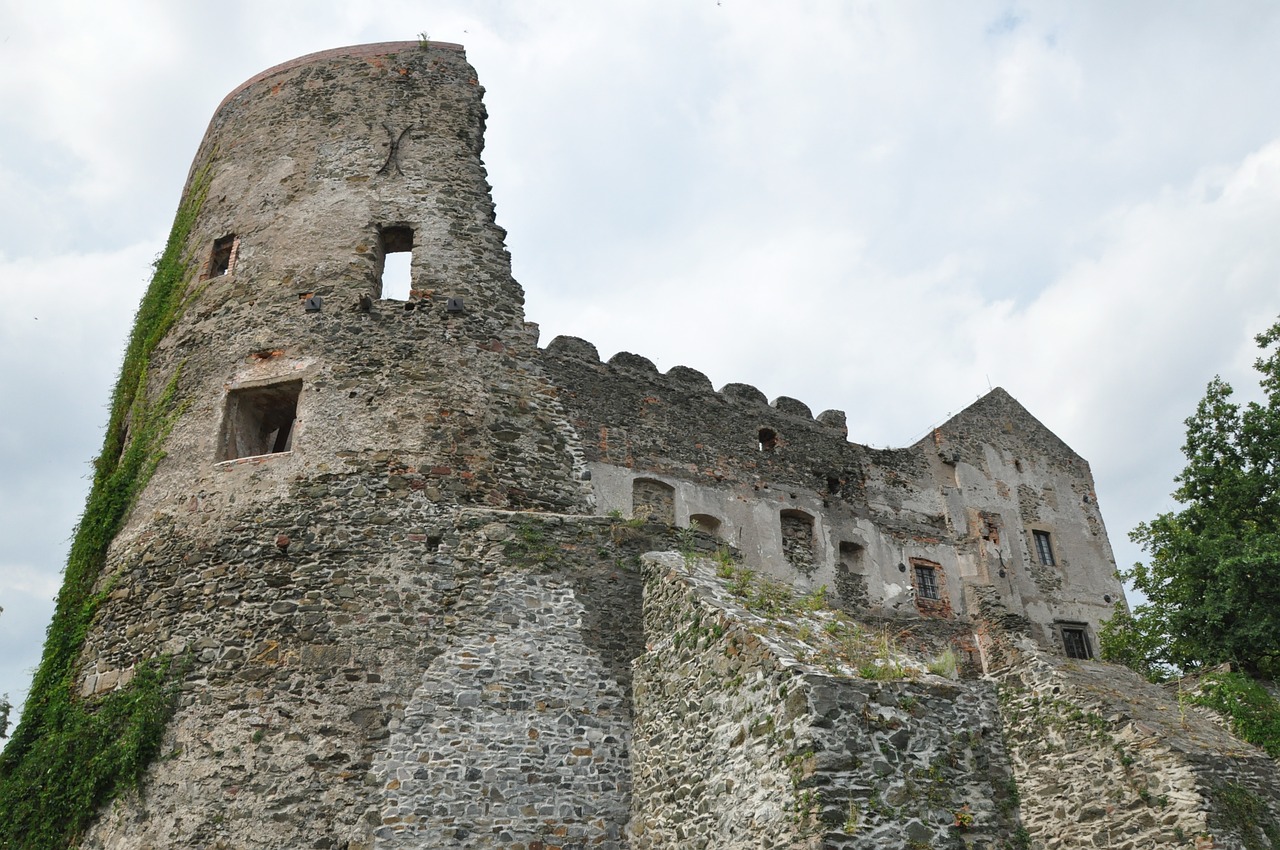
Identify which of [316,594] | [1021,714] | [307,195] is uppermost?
[307,195]

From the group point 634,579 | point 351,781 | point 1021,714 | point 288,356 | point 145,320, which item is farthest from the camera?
point 145,320

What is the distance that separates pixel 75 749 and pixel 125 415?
482 centimetres

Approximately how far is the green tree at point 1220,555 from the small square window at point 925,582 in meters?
3.67

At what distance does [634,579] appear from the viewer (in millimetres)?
10391

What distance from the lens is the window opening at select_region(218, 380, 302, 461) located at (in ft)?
36.8

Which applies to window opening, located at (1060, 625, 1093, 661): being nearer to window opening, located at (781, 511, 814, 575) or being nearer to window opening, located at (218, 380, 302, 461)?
window opening, located at (781, 511, 814, 575)

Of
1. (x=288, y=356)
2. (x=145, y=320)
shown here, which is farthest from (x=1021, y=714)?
(x=145, y=320)

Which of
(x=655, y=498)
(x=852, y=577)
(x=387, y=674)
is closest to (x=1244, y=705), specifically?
(x=852, y=577)

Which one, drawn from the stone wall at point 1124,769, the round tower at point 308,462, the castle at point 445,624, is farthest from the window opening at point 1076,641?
the round tower at point 308,462

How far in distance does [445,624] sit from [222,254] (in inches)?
257

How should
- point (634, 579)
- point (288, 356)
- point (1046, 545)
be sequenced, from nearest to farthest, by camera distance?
point (634, 579)
point (288, 356)
point (1046, 545)

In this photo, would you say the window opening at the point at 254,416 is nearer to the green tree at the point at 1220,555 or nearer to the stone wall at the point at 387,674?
the stone wall at the point at 387,674

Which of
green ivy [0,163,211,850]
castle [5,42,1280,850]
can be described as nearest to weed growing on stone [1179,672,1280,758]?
castle [5,42,1280,850]

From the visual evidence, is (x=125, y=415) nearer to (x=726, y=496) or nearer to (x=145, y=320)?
(x=145, y=320)
